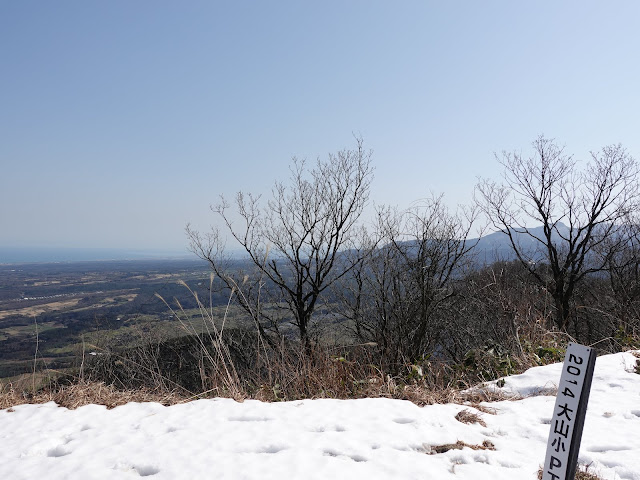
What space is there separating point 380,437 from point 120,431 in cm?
174

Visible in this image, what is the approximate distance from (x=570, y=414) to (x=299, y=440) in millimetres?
1491

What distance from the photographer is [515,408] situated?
2.85 metres

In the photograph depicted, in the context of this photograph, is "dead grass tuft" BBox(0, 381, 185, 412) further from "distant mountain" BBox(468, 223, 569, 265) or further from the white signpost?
"distant mountain" BBox(468, 223, 569, 265)

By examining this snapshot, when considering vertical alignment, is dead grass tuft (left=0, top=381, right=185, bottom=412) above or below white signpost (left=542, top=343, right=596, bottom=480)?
below

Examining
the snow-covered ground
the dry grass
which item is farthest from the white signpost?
the dry grass

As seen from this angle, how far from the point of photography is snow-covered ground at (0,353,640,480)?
1833mm

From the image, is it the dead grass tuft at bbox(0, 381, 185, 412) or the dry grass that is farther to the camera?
the dead grass tuft at bbox(0, 381, 185, 412)

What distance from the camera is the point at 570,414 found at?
1.28 meters

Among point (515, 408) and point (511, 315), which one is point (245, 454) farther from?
point (511, 315)

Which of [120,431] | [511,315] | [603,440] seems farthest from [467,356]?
[120,431]

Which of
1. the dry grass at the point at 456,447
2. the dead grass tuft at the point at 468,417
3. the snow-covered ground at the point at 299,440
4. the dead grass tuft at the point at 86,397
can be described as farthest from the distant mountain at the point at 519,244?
the dead grass tuft at the point at 86,397

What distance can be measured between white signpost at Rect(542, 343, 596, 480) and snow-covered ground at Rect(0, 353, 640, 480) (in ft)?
1.95

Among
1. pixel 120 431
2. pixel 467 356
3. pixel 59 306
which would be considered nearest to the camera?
pixel 120 431

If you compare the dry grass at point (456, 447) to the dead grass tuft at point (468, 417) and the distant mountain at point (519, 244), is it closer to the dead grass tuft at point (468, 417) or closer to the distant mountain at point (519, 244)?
the dead grass tuft at point (468, 417)
